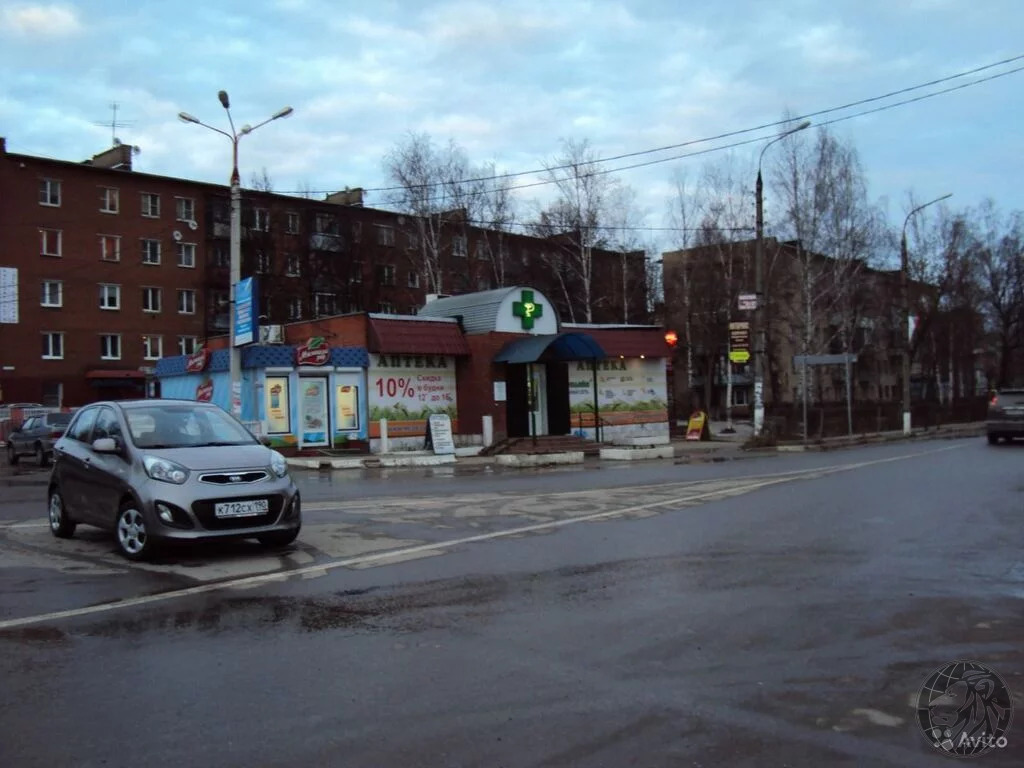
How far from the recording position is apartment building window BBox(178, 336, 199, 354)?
170ft

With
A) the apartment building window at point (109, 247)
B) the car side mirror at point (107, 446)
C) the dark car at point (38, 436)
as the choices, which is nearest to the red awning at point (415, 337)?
the dark car at point (38, 436)

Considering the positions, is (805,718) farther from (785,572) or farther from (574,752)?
(785,572)

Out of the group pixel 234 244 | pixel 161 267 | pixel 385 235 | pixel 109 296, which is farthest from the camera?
pixel 385 235

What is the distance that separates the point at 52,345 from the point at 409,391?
2775 centimetres

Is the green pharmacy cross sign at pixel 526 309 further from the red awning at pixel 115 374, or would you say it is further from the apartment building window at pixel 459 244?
the red awning at pixel 115 374

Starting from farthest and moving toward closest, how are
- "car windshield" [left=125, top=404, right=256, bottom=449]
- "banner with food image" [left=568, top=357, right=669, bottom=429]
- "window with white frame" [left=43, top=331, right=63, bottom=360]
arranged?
"window with white frame" [left=43, top=331, right=63, bottom=360] → "banner with food image" [left=568, top=357, right=669, bottom=429] → "car windshield" [left=125, top=404, right=256, bottom=449]

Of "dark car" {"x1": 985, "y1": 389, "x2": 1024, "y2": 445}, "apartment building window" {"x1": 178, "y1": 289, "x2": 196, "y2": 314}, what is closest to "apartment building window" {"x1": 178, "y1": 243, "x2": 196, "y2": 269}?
"apartment building window" {"x1": 178, "y1": 289, "x2": 196, "y2": 314}

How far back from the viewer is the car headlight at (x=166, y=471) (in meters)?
8.32

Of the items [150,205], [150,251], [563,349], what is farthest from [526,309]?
[150,205]

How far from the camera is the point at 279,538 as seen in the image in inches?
355

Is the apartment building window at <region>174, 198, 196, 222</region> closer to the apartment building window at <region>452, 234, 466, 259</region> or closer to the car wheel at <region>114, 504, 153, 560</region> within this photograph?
the apartment building window at <region>452, 234, 466, 259</region>

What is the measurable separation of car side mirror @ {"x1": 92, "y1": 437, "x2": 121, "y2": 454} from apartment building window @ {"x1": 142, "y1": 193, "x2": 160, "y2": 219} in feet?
153

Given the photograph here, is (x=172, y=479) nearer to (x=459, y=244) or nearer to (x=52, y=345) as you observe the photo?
(x=459, y=244)

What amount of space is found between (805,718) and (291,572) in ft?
16.7
